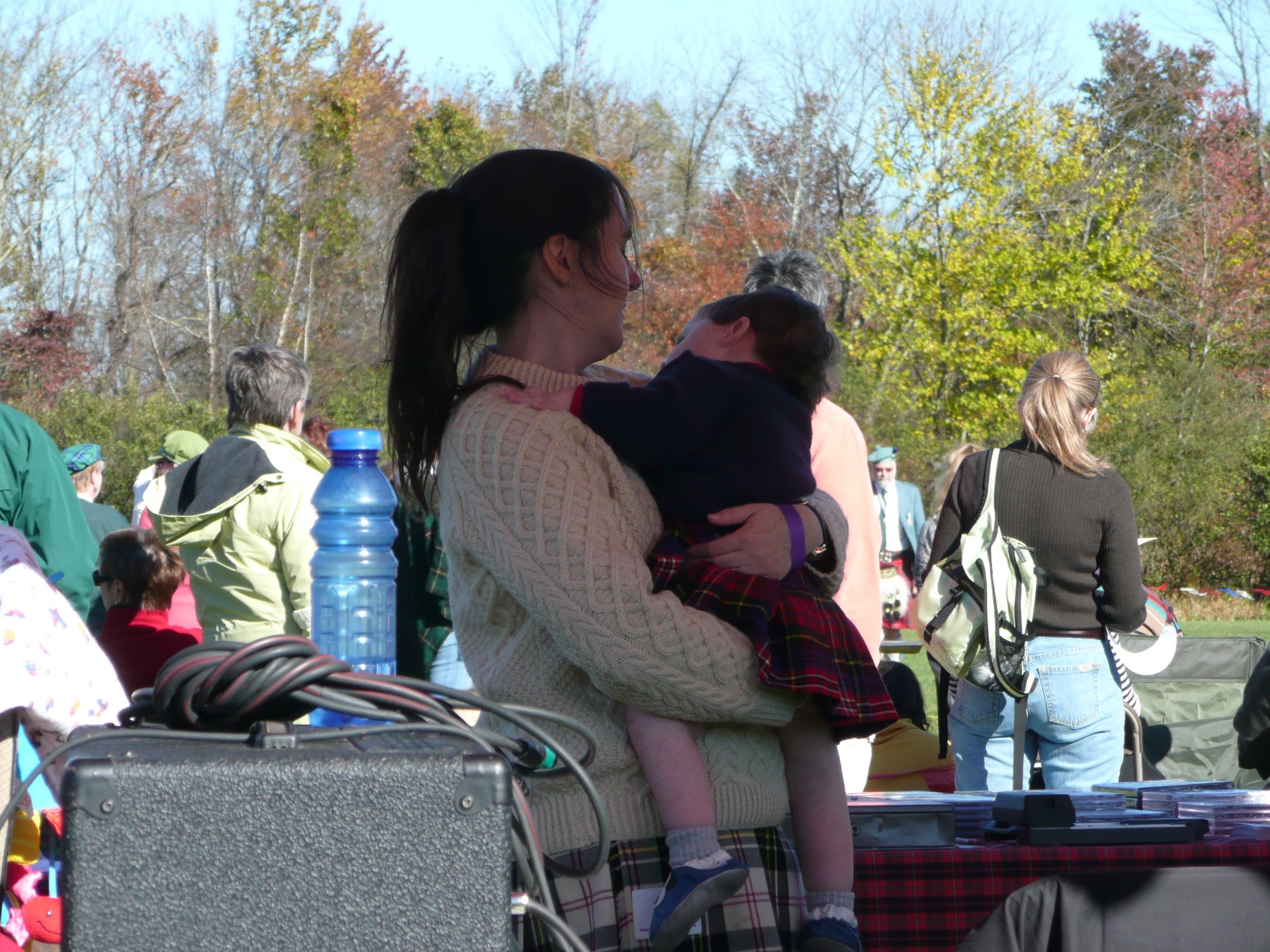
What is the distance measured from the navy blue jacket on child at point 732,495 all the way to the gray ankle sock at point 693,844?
0.19 meters

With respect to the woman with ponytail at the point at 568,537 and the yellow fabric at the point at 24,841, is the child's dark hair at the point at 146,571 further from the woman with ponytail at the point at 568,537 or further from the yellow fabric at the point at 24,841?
the woman with ponytail at the point at 568,537

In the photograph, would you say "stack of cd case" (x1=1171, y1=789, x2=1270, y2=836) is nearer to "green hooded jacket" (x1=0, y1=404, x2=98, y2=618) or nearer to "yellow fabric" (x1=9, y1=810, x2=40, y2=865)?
"yellow fabric" (x1=9, y1=810, x2=40, y2=865)

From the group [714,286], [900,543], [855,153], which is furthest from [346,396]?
[900,543]

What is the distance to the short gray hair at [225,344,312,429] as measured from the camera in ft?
14.4

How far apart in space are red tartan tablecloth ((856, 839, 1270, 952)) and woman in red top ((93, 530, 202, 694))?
10.5 ft

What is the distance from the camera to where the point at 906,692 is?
4.54 metres

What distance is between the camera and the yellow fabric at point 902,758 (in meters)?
4.15

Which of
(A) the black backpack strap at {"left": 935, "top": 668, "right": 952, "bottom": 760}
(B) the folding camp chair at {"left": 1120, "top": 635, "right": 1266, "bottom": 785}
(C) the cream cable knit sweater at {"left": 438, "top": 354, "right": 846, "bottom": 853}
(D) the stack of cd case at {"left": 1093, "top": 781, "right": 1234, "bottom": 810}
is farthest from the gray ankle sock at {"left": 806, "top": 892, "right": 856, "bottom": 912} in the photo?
(B) the folding camp chair at {"left": 1120, "top": 635, "right": 1266, "bottom": 785}

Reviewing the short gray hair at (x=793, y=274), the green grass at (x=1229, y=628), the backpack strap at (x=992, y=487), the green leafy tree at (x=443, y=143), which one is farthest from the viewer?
the green leafy tree at (x=443, y=143)

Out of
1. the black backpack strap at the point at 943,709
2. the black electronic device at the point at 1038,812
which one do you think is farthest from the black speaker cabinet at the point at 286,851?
the black backpack strap at the point at 943,709

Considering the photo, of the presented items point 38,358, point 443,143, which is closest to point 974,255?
point 443,143

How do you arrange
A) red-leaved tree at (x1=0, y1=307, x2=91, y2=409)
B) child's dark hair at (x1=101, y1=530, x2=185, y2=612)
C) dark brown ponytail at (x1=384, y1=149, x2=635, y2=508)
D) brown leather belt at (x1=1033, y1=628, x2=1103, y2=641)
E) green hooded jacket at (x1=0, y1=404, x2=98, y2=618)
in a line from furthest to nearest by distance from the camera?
red-leaved tree at (x1=0, y1=307, x2=91, y2=409) < child's dark hair at (x1=101, y1=530, x2=185, y2=612) < brown leather belt at (x1=1033, y1=628, x2=1103, y2=641) < green hooded jacket at (x1=0, y1=404, x2=98, y2=618) < dark brown ponytail at (x1=384, y1=149, x2=635, y2=508)

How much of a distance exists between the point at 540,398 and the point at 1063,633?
2.87 meters

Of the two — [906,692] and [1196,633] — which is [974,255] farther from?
[906,692]
